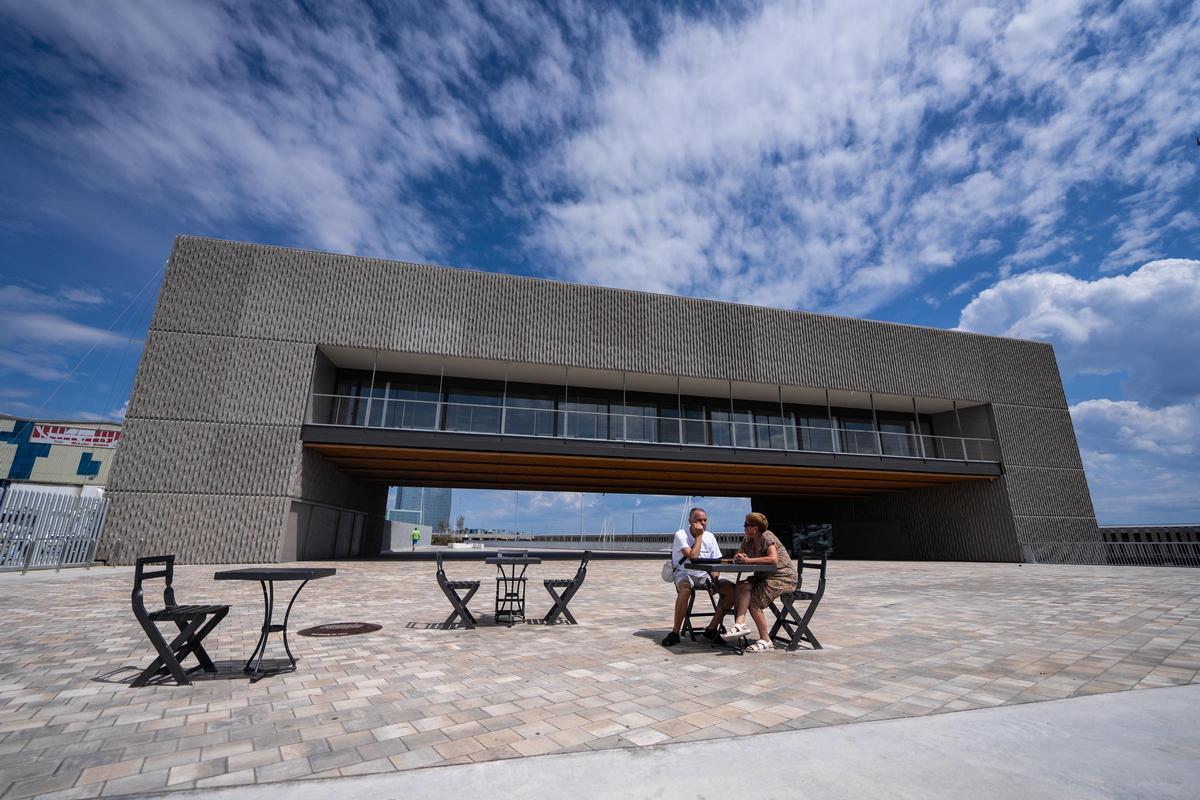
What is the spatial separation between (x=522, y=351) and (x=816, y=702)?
45.1 feet

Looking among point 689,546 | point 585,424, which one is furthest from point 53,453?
point 689,546

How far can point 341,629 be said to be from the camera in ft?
17.4

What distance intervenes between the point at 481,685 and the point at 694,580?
7.08 feet

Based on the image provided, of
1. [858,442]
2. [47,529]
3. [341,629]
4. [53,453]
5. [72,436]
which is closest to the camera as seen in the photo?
[341,629]

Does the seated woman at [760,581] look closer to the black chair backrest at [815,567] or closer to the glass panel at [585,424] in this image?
the black chair backrest at [815,567]

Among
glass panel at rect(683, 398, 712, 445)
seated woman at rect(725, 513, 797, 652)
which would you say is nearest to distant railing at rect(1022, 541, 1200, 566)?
glass panel at rect(683, 398, 712, 445)

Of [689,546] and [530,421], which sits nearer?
[689,546]

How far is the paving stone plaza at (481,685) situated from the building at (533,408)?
24.9 feet

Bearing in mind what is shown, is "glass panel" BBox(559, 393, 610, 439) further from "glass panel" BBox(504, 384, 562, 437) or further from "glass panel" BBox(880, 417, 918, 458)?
"glass panel" BBox(880, 417, 918, 458)

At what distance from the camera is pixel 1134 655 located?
4.08 meters

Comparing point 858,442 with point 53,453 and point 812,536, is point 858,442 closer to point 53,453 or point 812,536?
point 812,536

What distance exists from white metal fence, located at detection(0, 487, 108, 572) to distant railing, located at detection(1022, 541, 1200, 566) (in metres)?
26.7

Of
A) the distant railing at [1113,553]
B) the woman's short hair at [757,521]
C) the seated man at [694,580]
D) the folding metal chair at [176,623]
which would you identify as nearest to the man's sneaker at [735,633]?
the seated man at [694,580]

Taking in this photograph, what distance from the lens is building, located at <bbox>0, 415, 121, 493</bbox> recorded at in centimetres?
2798
